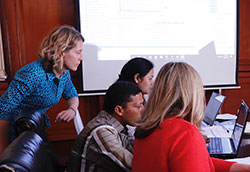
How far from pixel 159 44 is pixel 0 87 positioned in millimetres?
1837

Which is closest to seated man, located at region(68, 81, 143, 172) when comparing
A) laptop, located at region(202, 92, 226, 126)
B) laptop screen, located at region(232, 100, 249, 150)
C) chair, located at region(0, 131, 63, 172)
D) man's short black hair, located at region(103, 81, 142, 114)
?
man's short black hair, located at region(103, 81, 142, 114)

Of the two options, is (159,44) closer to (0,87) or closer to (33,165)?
(0,87)

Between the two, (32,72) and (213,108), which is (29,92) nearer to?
(32,72)

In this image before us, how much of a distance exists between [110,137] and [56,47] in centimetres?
75

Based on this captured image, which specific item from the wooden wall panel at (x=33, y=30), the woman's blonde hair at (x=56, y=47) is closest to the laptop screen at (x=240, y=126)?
the woman's blonde hair at (x=56, y=47)

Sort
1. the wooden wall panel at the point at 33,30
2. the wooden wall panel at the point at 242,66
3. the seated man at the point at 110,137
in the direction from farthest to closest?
the wooden wall panel at the point at 242,66, the wooden wall panel at the point at 33,30, the seated man at the point at 110,137

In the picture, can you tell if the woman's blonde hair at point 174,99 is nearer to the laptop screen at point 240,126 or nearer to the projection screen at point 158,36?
the laptop screen at point 240,126

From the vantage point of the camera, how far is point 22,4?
2531 mm

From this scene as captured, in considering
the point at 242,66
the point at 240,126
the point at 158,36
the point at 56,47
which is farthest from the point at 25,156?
the point at 242,66

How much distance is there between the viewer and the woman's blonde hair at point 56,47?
58.7 inches

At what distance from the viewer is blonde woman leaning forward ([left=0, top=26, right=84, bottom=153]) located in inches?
54.9

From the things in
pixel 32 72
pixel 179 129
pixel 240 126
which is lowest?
pixel 240 126

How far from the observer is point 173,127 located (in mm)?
784

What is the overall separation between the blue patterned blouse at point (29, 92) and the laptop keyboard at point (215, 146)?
41.2 inches
